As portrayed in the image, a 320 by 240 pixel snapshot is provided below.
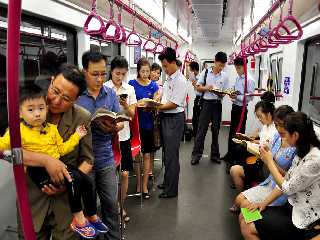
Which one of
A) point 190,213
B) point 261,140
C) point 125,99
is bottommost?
point 190,213

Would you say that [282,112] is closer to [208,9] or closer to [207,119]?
[207,119]

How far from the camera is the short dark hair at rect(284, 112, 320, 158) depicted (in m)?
2.27

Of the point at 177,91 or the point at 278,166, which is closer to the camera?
the point at 278,166

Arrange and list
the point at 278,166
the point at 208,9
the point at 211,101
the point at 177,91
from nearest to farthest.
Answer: the point at 278,166
the point at 177,91
the point at 208,9
the point at 211,101

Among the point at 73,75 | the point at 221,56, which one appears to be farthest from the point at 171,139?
the point at 73,75


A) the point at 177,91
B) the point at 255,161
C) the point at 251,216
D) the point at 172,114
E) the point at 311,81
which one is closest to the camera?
the point at 251,216

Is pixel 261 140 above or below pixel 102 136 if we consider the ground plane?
below

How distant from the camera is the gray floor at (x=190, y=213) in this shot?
3.20 m

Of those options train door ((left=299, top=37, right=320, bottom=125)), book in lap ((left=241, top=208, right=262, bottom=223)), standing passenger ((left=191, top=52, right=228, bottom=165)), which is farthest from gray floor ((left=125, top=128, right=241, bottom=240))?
train door ((left=299, top=37, right=320, bottom=125))

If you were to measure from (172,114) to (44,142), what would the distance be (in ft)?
7.90

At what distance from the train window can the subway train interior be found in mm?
12

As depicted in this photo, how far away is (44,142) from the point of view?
155 cm

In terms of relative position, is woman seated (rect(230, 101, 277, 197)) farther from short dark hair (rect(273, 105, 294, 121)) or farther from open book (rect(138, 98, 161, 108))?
open book (rect(138, 98, 161, 108))

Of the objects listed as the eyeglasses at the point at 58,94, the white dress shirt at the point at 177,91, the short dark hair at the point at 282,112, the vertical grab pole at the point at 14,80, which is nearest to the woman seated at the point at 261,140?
the short dark hair at the point at 282,112
